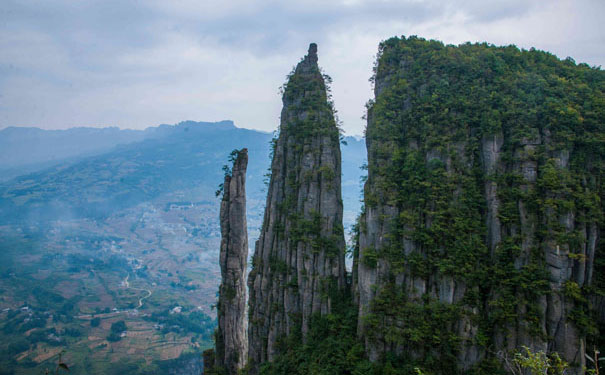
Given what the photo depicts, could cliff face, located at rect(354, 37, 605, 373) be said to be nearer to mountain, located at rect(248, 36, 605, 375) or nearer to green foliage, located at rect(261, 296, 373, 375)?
mountain, located at rect(248, 36, 605, 375)

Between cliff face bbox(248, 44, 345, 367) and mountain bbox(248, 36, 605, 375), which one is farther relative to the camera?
cliff face bbox(248, 44, 345, 367)

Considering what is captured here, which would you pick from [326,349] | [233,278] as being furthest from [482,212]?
[233,278]

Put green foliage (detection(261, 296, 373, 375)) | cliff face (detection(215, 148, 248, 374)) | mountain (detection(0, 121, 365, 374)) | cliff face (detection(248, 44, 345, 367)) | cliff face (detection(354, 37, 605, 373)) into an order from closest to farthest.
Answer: cliff face (detection(354, 37, 605, 373)), green foliage (detection(261, 296, 373, 375)), cliff face (detection(248, 44, 345, 367)), cliff face (detection(215, 148, 248, 374)), mountain (detection(0, 121, 365, 374))

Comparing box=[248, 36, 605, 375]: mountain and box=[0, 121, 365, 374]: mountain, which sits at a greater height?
box=[248, 36, 605, 375]: mountain

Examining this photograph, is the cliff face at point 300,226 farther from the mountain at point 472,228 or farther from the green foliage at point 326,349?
the green foliage at point 326,349

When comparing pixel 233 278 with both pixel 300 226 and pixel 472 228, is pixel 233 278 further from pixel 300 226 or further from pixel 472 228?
pixel 472 228

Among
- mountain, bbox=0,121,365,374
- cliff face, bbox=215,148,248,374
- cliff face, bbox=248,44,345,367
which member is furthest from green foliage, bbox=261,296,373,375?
mountain, bbox=0,121,365,374

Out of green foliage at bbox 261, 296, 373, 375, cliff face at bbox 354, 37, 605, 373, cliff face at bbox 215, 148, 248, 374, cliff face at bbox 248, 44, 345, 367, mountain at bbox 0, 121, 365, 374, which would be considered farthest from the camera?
mountain at bbox 0, 121, 365, 374
